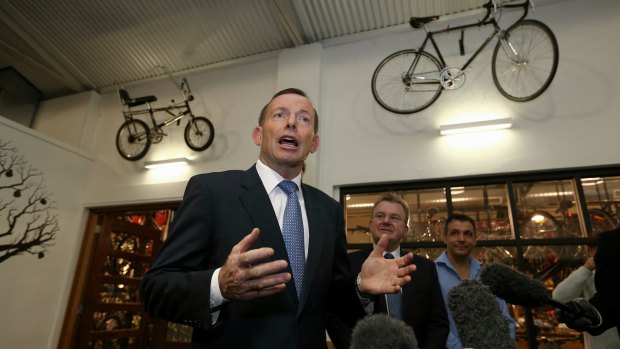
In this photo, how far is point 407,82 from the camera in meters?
3.99

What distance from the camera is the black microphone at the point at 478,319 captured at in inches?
22.8

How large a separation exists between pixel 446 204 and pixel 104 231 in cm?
453

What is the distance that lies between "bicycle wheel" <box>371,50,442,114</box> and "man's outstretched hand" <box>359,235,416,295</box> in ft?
10.5

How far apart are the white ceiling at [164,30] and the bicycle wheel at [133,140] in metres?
0.90

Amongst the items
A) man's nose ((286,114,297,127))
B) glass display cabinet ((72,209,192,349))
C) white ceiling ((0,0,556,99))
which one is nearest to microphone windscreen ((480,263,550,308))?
man's nose ((286,114,297,127))

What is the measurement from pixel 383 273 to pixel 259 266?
1.30ft

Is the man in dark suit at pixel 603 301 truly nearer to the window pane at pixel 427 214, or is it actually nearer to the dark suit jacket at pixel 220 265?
the dark suit jacket at pixel 220 265

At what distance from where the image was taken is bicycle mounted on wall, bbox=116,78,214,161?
4.93m

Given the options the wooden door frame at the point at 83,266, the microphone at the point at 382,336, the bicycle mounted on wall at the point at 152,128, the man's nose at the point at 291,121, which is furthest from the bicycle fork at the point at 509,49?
→ the wooden door frame at the point at 83,266

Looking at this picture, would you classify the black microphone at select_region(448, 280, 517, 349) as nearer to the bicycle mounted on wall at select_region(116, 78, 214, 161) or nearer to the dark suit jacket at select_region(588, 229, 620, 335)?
the dark suit jacket at select_region(588, 229, 620, 335)

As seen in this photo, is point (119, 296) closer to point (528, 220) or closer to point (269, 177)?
point (269, 177)

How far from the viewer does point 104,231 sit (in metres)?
5.12

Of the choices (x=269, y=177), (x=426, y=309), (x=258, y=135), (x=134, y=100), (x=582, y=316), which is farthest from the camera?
(x=134, y=100)

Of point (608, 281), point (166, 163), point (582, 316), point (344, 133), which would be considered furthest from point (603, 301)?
point (166, 163)
